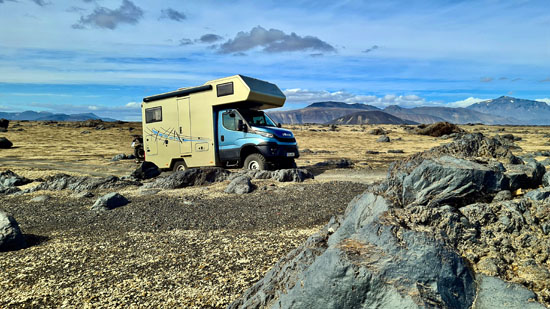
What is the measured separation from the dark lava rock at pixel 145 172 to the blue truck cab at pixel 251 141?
3.39 m

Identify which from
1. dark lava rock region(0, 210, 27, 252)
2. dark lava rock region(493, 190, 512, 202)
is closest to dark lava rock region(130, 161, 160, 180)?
dark lava rock region(0, 210, 27, 252)

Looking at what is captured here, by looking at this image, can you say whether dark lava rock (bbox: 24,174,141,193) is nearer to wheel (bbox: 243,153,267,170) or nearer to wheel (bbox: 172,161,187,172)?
wheel (bbox: 172,161,187,172)

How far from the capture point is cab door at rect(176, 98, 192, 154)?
51.6 feet

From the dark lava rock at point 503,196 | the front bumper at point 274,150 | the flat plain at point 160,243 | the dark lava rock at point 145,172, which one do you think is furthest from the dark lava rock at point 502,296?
the dark lava rock at point 145,172

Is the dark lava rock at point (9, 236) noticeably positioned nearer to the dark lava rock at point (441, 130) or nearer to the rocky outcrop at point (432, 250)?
the rocky outcrop at point (432, 250)

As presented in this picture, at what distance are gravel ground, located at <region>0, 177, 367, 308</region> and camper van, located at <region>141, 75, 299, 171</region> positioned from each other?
3.43m

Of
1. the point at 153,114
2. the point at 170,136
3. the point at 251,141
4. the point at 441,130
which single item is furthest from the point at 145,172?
the point at 441,130

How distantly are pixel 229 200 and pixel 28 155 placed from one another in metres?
25.5

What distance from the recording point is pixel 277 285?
10.1 feet

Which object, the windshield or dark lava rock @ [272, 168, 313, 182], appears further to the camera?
the windshield

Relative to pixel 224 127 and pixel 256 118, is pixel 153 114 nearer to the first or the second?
pixel 224 127

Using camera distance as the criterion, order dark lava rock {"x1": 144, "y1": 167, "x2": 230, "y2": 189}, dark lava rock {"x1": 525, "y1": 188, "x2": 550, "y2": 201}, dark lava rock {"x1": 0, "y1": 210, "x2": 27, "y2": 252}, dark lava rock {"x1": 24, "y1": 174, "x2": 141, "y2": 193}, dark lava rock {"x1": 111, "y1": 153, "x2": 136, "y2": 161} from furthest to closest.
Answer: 1. dark lava rock {"x1": 111, "y1": 153, "x2": 136, "y2": 161}
2. dark lava rock {"x1": 24, "y1": 174, "x2": 141, "y2": 193}
3. dark lava rock {"x1": 144, "y1": 167, "x2": 230, "y2": 189}
4. dark lava rock {"x1": 0, "y1": 210, "x2": 27, "y2": 252}
5. dark lava rock {"x1": 525, "y1": 188, "x2": 550, "y2": 201}

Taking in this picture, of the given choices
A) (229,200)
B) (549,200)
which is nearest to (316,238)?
(549,200)

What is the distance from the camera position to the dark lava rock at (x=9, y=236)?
6.44 metres
